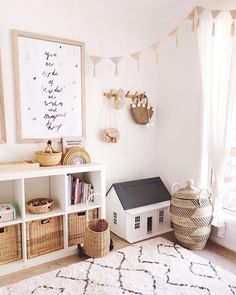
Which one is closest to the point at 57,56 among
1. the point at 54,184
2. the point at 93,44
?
the point at 93,44

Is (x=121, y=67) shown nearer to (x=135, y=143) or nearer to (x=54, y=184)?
(x=135, y=143)

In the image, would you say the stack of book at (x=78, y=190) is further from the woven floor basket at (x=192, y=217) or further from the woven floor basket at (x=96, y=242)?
the woven floor basket at (x=192, y=217)

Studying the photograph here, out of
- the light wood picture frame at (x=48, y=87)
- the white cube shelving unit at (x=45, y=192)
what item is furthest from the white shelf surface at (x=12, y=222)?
the light wood picture frame at (x=48, y=87)

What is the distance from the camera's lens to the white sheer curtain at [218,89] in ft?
6.97

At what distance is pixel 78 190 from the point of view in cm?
233

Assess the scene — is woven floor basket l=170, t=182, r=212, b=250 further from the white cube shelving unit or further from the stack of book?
the stack of book

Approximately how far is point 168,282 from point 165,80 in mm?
2104

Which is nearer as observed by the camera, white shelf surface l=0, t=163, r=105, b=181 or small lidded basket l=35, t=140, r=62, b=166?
white shelf surface l=0, t=163, r=105, b=181

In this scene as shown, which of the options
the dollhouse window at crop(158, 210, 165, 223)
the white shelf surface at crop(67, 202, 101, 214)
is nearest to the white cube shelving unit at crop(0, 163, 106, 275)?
the white shelf surface at crop(67, 202, 101, 214)

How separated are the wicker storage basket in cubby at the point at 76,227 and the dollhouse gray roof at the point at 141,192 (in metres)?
0.41

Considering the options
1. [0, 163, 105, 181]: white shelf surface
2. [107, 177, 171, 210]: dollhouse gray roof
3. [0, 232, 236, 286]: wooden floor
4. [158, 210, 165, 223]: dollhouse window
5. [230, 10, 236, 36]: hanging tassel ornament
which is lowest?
[0, 232, 236, 286]: wooden floor

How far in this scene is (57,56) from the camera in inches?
91.5

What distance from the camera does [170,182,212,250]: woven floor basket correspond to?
221 centimetres

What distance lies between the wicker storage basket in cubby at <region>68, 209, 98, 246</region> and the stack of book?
0.44ft
